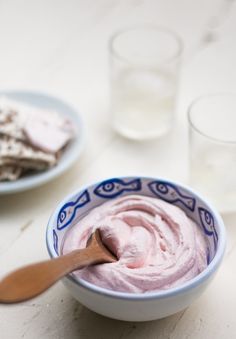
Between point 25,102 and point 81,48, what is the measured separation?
0.29 meters

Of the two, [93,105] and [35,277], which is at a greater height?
[35,277]

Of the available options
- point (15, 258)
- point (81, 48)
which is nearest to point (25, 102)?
point (81, 48)

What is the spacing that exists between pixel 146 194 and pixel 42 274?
277mm

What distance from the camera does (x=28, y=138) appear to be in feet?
3.74

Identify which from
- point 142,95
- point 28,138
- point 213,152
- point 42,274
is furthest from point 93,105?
point 42,274

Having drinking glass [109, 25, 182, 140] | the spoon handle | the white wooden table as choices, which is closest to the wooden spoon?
the spoon handle

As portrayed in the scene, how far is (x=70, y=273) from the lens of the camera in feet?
2.55

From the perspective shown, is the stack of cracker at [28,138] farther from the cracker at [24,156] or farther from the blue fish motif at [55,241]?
the blue fish motif at [55,241]

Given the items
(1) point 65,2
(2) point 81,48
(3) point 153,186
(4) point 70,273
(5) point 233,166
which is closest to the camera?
(4) point 70,273

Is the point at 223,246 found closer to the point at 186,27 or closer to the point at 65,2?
the point at 186,27

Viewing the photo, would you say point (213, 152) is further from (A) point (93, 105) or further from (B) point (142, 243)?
(A) point (93, 105)

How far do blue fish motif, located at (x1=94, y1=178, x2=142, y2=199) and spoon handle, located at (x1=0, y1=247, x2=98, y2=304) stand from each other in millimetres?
175

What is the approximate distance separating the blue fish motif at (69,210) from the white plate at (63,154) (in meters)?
0.18

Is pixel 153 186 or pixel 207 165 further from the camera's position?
pixel 207 165
